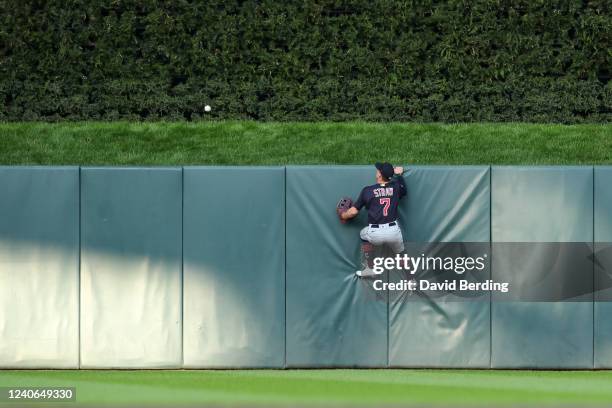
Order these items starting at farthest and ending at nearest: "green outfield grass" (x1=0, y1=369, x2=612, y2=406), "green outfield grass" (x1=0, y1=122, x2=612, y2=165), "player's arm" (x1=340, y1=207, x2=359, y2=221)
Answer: "green outfield grass" (x1=0, y1=122, x2=612, y2=165) < "player's arm" (x1=340, y1=207, x2=359, y2=221) < "green outfield grass" (x1=0, y1=369, x2=612, y2=406)

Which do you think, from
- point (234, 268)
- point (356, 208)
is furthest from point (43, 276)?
point (356, 208)

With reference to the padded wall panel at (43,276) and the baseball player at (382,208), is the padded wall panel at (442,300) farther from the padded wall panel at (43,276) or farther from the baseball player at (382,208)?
the padded wall panel at (43,276)

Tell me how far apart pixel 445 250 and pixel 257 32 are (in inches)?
237

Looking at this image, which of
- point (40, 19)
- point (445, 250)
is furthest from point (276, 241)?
point (40, 19)

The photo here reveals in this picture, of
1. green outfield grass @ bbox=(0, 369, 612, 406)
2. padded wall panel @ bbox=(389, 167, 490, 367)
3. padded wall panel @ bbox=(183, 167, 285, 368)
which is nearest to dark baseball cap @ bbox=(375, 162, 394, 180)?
padded wall panel @ bbox=(389, 167, 490, 367)

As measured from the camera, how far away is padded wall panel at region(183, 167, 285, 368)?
35.4 feet

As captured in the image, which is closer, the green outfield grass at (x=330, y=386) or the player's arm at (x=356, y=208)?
the green outfield grass at (x=330, y=386)

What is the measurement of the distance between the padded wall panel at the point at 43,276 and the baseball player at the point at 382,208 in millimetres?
2995

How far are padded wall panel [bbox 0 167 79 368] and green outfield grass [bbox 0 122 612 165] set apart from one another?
2880 mm

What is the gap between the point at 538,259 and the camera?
1081 centimetres

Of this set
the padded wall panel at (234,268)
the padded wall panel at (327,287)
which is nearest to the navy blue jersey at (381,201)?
the padded wall panel at (327,287)

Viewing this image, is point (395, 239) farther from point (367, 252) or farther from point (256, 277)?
point (256, 277)

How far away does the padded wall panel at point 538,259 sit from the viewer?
10.8 metres

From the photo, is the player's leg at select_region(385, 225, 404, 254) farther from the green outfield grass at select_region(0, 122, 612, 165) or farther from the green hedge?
the green hedge
